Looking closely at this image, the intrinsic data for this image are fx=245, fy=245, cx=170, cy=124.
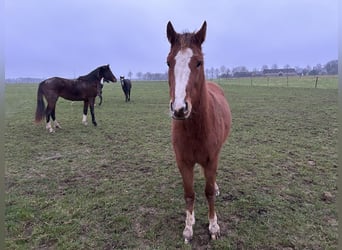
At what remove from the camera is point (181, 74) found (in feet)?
5.86

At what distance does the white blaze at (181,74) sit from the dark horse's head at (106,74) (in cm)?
695

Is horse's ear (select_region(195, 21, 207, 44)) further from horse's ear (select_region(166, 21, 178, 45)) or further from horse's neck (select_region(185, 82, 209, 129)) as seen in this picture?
horse's neck (select_region(185, 82, 209, 129))

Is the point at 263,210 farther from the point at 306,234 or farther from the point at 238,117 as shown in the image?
the point at 238,117

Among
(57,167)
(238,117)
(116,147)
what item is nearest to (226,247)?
(57,167)

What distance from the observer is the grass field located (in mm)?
2474

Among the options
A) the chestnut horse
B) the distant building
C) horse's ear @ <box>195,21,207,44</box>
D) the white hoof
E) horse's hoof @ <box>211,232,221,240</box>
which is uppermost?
the distant building

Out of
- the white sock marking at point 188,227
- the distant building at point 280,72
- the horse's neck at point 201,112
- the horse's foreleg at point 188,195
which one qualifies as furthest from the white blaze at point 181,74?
the distant building at point 280,72

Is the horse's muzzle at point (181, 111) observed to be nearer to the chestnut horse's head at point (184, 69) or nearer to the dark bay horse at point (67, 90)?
the chestnut horse's head at point (184, 69)

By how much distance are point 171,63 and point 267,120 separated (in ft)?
23.2

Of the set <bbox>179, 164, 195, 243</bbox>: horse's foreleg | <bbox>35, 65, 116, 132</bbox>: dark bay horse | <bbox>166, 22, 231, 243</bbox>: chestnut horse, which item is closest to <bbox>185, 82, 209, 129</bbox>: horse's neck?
<bbox>166, 22, 231, 243</bbox>: chestnut horse

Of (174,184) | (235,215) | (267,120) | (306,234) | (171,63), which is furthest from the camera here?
(267,120)

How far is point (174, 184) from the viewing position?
3.64 metres

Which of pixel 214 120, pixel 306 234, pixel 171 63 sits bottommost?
pixel 306 234

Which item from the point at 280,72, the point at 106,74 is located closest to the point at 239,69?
the point at 280,72
